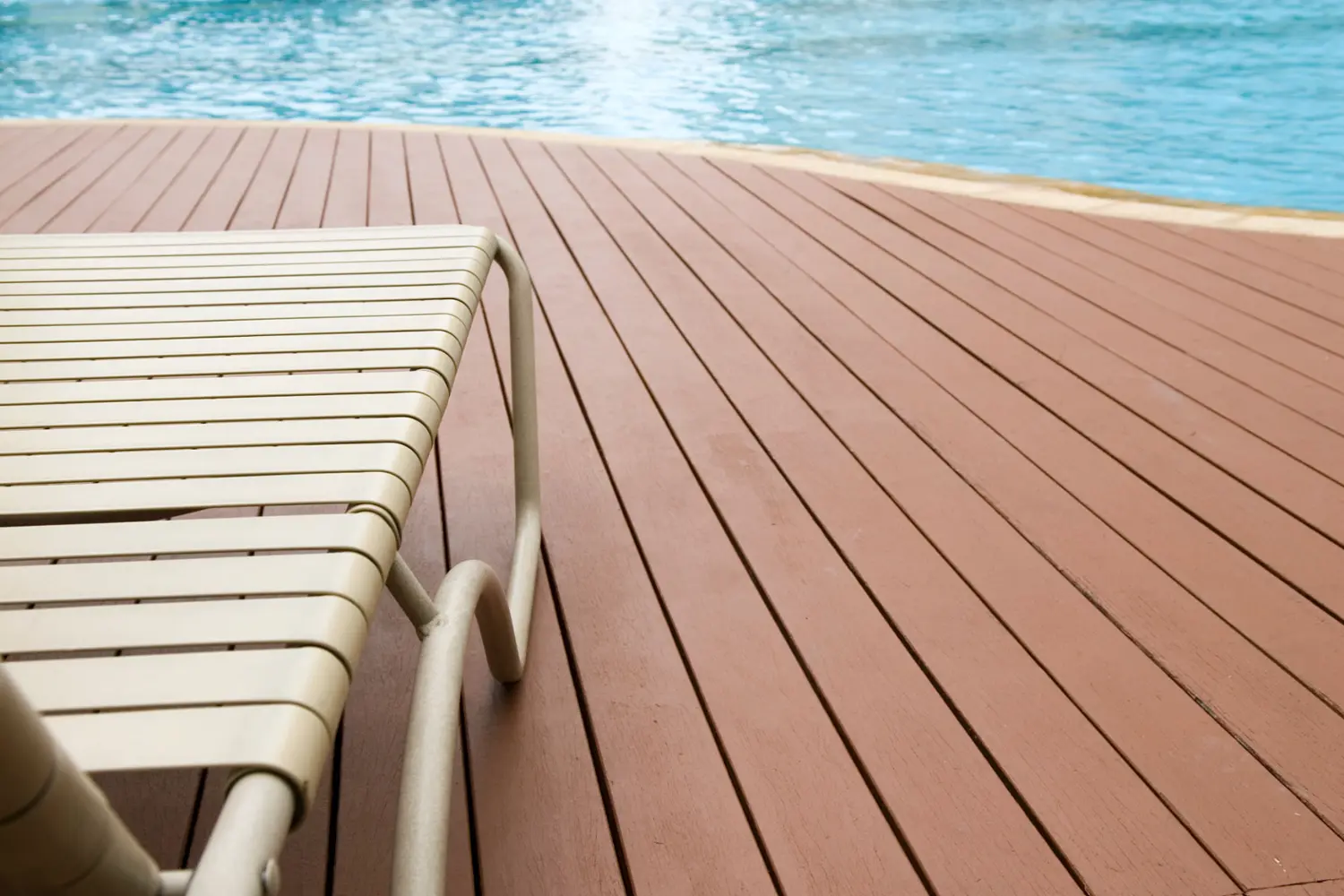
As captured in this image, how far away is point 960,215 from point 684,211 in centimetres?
68

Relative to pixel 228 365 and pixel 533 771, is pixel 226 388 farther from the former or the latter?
pixel 533 771

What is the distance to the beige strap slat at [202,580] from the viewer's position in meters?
0.61

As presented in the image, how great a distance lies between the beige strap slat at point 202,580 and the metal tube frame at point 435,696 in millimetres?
150

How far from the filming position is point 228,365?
941mm

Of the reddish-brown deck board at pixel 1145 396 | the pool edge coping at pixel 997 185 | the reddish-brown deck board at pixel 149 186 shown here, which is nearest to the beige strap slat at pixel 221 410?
the reddish-brown deck board at pixel 1145 396

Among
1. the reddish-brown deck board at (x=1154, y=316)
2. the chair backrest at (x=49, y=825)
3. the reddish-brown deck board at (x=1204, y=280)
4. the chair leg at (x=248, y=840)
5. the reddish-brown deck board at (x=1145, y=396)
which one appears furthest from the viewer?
the reddish-brown deck board at (x=1204, y=280)

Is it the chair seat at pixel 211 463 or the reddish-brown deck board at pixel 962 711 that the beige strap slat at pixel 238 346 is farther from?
the reddish-brown deck board at pixel 962 711

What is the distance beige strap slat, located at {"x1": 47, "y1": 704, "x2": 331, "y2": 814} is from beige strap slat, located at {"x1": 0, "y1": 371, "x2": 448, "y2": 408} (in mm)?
407

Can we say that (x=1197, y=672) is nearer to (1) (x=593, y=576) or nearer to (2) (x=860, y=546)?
(2) (x=860, y=546)

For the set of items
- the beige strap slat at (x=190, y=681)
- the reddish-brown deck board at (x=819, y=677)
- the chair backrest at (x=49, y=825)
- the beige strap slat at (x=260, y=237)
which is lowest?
the reddish-brown deck board at (x=819, y=677)

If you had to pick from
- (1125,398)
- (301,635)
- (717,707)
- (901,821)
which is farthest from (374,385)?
(1125,398)

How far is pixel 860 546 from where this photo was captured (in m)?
1.34

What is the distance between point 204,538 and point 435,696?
198 millimetres

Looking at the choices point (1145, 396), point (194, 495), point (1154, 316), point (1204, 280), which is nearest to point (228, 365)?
point (194, 495)
